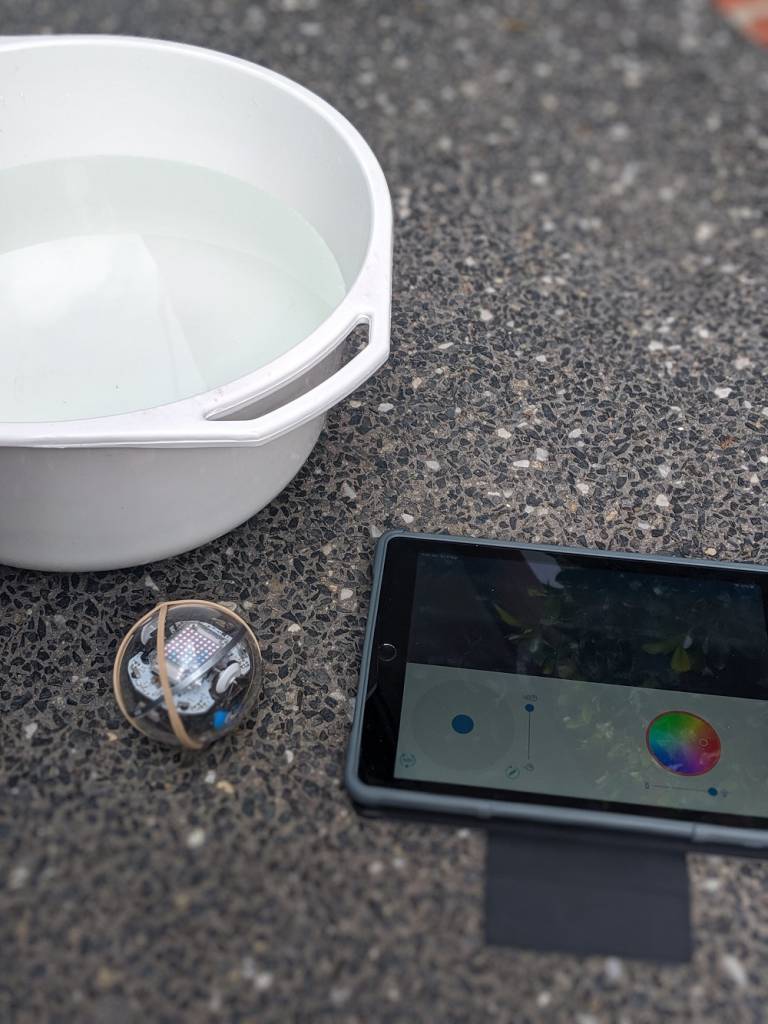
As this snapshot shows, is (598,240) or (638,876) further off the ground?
(598,240)

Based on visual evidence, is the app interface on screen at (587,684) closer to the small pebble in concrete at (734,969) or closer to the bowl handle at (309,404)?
the small pebble in concrete at (734,969)

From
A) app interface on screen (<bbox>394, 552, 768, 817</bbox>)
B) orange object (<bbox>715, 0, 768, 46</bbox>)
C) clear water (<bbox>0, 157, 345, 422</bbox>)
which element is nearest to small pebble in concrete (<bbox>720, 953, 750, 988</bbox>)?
app interface on screen (<bbox>394, 552, 768, 817</bbox>)

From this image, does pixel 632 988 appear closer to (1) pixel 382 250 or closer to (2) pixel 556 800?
(2) pixel 556 800

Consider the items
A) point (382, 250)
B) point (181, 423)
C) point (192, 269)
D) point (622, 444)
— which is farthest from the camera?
point (192, 269)

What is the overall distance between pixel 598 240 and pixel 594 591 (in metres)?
0.57

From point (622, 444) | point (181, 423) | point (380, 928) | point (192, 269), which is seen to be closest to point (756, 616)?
point (622, 444)

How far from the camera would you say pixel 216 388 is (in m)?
0.70

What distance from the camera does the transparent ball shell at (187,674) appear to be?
0.75 m

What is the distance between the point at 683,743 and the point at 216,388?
0.47 meters

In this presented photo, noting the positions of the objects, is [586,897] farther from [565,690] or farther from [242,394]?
[242,394]

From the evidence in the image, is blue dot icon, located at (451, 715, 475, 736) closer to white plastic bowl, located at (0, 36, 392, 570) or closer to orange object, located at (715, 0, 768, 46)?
white plastic bowl, located at (0, 36, 392, 570)

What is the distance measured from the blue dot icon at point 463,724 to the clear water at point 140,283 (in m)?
0.46

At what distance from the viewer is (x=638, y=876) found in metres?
0.75

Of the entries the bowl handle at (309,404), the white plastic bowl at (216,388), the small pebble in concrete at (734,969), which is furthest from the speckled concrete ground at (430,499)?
the bowl handle at (309,404)
